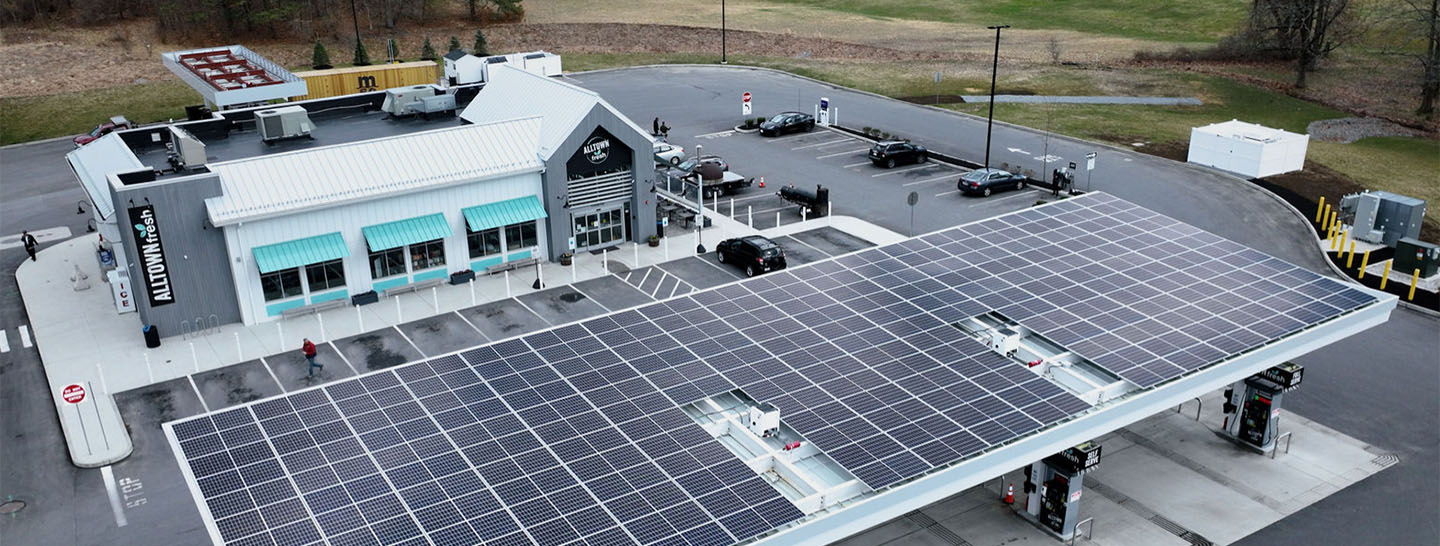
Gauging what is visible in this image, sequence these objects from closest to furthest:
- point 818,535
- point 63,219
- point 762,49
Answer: point 818,535 → point 63,219 → point 762,49

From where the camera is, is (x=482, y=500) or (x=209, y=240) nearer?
(x=482, y=500)

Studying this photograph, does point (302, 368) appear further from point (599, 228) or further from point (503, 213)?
point (599, 228)

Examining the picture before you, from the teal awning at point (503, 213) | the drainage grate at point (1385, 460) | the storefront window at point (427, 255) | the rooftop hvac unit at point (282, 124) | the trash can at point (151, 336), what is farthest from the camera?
the rooftop hvac unit at point (282, 124)

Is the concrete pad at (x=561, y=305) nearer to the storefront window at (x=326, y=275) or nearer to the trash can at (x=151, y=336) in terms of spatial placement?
the storefront window at (x=326, y=275)

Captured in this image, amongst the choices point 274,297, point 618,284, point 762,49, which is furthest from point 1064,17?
point 274,297

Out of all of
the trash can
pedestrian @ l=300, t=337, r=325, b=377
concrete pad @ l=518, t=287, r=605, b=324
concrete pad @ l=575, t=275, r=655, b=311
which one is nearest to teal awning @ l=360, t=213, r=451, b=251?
concrete pad @ l=518, t=287, r=605, b=324

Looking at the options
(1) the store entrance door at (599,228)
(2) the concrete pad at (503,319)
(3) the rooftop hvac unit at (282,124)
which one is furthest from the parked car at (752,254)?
(3) the rooftop hvac unit at (282,124)

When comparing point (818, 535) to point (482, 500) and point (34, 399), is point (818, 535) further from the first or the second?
point (34, 399)
